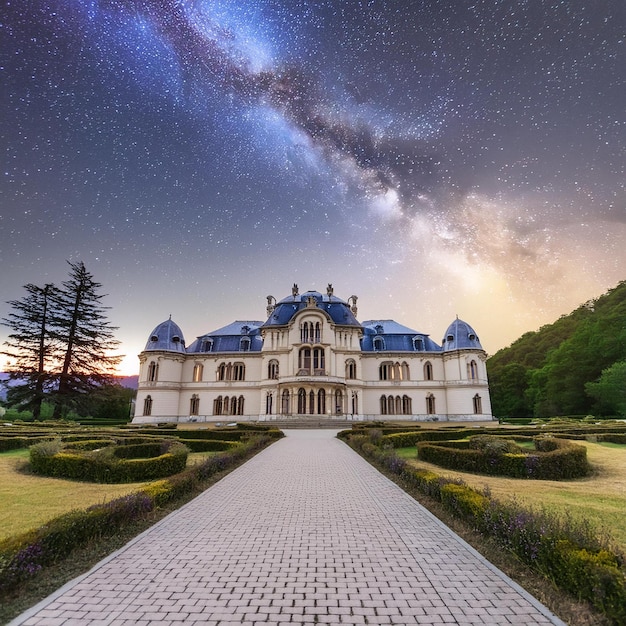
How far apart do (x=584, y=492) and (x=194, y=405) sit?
46341 millimetres

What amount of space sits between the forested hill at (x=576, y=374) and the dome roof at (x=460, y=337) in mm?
16873

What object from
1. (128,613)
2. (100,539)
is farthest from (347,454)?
(128,613)

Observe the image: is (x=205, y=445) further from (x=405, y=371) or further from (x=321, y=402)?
(x=405, y=371)

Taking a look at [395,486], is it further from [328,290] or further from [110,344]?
[110,344]

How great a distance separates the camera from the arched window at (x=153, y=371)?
4891 cm

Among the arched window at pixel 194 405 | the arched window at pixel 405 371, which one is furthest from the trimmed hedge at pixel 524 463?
the arched window at pixel 194 405

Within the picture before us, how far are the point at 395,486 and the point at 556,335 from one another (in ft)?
268

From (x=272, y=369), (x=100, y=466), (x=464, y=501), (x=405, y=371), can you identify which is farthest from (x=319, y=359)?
(x=464, y=501)

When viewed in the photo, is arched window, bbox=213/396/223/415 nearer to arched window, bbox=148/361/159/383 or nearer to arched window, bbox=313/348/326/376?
arched window, bbox=148/361/159/383

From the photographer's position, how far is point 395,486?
39.5 ft

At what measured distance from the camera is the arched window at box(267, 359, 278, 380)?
4821 cm

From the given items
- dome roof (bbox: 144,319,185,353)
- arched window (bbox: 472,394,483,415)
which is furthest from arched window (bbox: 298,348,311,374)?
arched window (bbox: 472,394,483,415)

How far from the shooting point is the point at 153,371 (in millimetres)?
49219

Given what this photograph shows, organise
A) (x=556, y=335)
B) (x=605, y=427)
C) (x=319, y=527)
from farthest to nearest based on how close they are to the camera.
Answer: (x=556, y=335) < (x=605, y=427) < (x=319, y=527)
